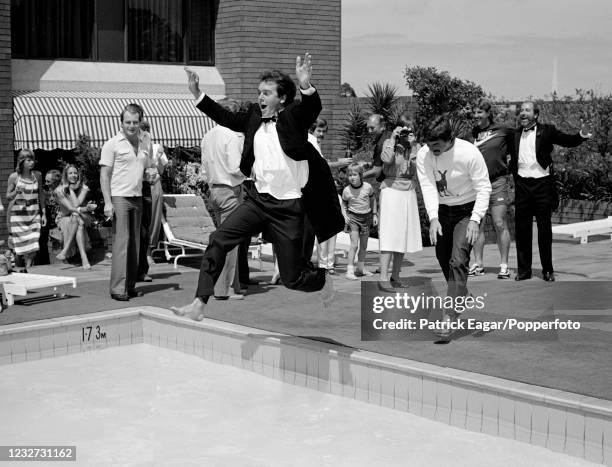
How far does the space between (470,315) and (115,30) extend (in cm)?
1019

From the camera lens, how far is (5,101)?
15125 mm

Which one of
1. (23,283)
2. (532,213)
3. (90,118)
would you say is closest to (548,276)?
(532,213)

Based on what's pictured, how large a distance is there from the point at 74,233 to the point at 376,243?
4.17 m

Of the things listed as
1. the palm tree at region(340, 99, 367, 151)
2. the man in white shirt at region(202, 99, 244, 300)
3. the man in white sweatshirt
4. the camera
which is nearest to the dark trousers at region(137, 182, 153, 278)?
the man in white shirt at region(202, 99, 244, 300)

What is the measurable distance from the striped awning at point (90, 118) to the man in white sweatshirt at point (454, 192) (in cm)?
868

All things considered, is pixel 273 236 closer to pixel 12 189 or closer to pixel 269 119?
pixel 269 119

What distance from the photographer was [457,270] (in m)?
8.36

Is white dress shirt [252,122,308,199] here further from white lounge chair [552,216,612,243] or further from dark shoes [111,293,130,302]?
white lounge chair [552,216,612,243]

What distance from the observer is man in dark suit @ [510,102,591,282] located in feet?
38.4

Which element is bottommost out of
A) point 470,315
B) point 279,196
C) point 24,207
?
point 470,315

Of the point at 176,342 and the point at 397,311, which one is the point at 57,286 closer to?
the point at 176,342

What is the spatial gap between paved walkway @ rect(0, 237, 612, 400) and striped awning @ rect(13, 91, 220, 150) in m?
2.85

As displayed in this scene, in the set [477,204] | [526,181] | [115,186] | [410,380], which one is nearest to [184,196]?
[115,186]

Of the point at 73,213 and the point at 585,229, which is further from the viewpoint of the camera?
the point at 585,229
